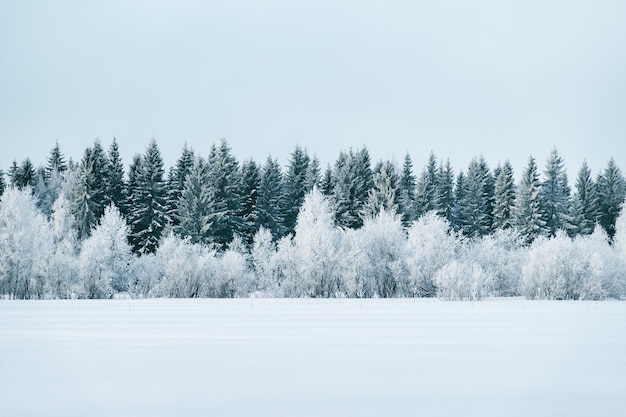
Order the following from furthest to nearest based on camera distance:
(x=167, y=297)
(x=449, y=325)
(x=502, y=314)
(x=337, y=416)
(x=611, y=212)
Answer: (x=611, y=212) < (x=167, y=297) < (x=502, y=314) < (x=449, y=325) < (x=337, y=416)

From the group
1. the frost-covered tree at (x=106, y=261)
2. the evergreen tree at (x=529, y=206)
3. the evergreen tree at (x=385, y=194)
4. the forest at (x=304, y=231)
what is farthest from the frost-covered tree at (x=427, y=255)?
the evergreen tree at (x=529, y=206)

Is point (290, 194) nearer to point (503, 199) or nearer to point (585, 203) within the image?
point (503, 199)

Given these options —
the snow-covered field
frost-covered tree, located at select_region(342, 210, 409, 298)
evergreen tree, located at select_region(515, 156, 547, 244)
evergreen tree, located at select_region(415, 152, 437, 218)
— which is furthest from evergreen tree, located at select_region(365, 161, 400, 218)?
the snow-covered field

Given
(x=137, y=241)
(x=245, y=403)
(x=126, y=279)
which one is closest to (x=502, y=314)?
(x=245, y=403)

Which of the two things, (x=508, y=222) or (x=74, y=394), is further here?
(x=508, y=222)

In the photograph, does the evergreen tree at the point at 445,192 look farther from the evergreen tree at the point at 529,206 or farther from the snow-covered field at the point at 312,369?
the snow-covered field at the point at 312,369

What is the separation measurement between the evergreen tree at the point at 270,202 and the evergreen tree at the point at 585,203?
2790 cm

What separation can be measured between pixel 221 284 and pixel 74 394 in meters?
30.0

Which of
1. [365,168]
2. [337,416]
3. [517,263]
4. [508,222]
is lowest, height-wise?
[337,416]

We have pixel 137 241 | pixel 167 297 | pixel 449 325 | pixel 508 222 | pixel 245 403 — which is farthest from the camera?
pixel 508 222

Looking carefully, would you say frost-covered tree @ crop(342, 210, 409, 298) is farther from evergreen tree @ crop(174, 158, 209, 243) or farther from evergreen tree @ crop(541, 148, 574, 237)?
evergreen tree @ crop(541, 148, 574, 237)

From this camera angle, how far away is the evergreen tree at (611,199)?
67125 millimetres

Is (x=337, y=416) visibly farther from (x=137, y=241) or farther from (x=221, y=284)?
(x=137, y=241)

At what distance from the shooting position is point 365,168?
207 feet
